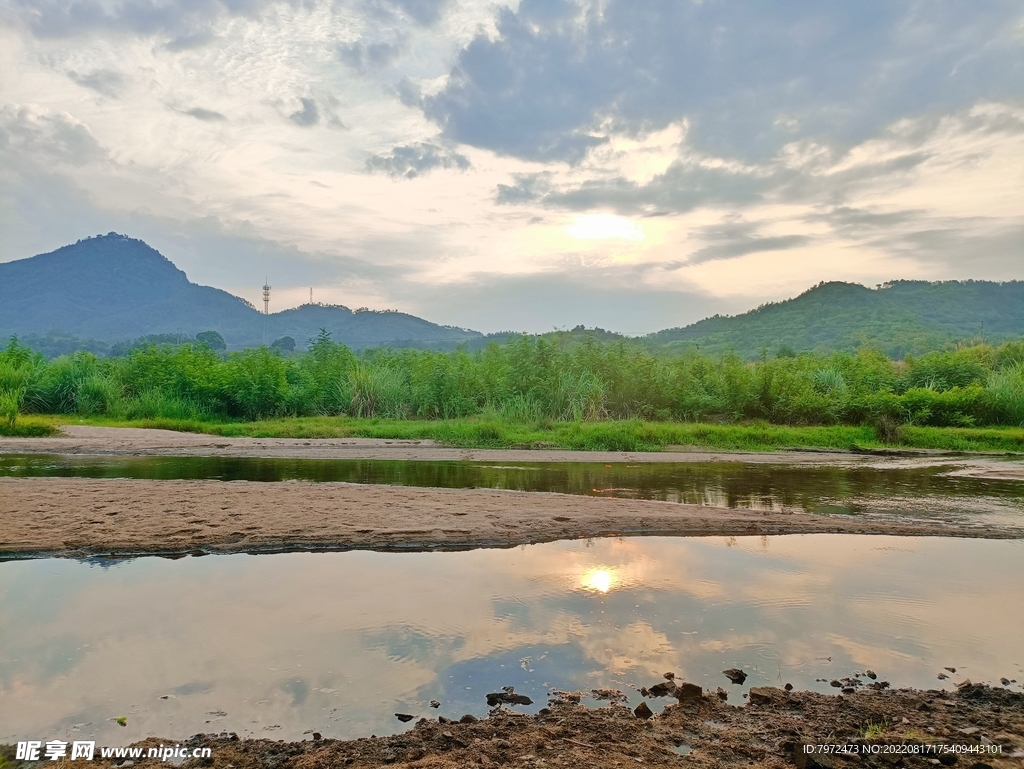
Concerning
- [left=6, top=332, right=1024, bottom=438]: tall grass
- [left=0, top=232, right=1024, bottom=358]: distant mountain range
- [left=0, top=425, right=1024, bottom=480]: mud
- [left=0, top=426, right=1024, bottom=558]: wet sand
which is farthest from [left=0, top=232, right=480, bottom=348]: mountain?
[left=0, top=426, right=1024, bottom=558]: wet sand

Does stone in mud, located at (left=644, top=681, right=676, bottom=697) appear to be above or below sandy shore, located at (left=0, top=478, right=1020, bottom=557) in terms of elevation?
below

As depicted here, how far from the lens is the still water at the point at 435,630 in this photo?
14.3 ft

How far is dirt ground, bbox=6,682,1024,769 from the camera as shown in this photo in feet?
11.8

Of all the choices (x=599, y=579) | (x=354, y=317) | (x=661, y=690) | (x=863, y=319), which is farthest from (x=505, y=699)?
(x=354, y=317)

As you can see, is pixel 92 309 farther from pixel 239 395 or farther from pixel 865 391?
pixel 865 391

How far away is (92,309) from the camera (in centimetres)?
15388

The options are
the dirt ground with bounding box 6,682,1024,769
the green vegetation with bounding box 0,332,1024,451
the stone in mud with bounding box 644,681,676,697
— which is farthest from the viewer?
the green vegetation with bounding box 0,332,1024,451

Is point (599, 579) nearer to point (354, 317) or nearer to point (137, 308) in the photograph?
point (354, 317)

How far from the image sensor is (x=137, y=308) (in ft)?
509

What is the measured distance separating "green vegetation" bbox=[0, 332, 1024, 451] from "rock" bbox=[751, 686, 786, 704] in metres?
17.3

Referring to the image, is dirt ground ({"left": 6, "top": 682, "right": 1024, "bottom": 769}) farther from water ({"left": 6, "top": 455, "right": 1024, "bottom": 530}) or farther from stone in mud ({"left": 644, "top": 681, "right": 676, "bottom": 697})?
water ({"left": 6, "top": 455, "right": 1024, "bottom": 530})

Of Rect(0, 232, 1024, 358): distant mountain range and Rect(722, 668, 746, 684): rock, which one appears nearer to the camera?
Rect(722, 668, 746, 684): rock

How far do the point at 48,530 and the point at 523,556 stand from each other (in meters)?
6.08

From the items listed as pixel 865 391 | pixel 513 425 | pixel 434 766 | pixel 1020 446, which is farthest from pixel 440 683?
pixel 865 391
